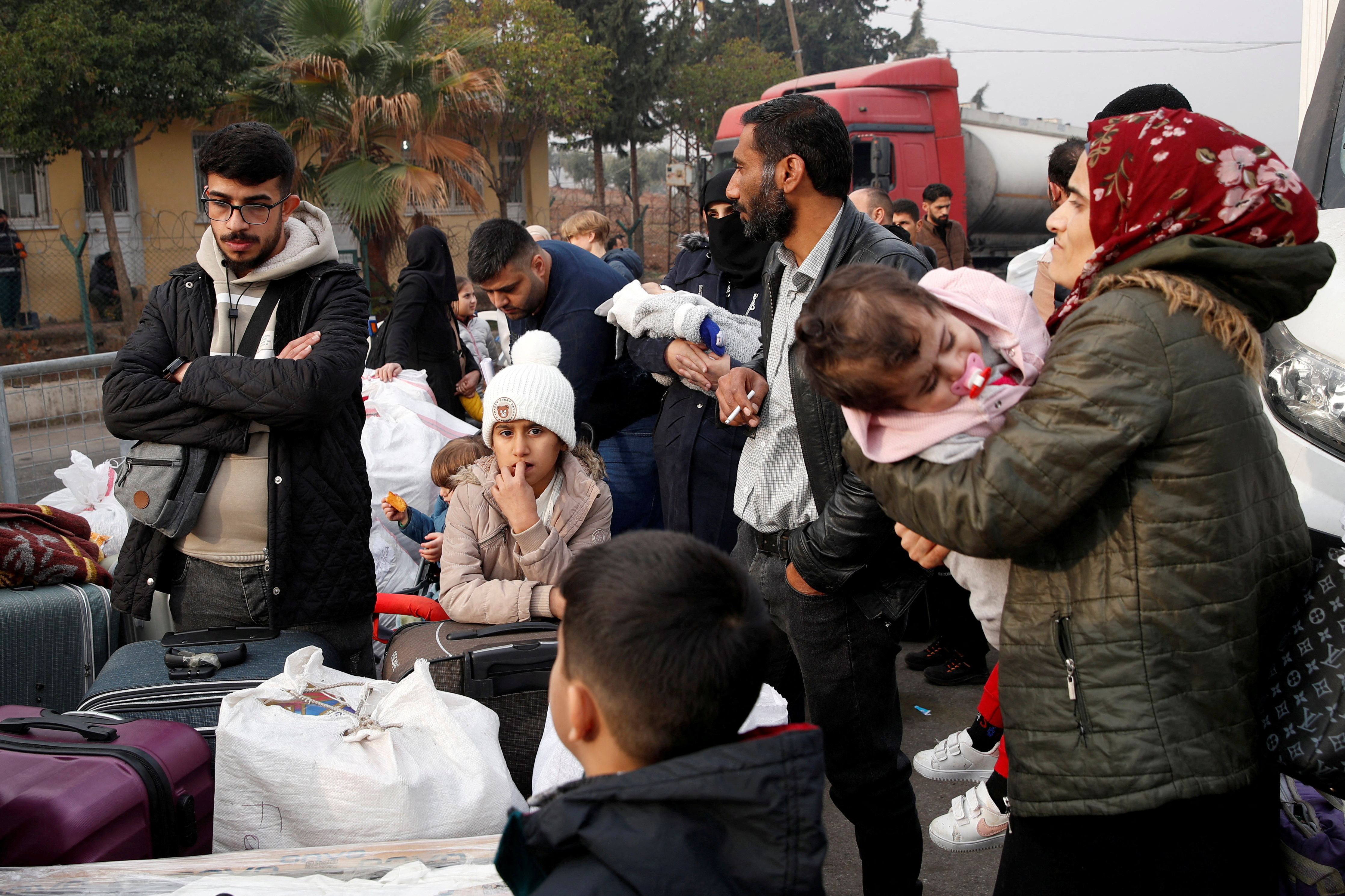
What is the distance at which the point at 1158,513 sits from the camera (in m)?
1.65

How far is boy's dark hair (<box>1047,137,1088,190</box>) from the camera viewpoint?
3.72m

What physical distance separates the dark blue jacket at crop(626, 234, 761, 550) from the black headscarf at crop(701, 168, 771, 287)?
0.14 m

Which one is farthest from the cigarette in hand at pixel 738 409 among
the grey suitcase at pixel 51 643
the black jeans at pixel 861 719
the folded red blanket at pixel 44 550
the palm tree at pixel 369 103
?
the palm tree at pixel 369 103

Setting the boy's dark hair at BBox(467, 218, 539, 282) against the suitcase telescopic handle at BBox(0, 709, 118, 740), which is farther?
the boy's dark hair at BBox(467, 218, 539, 282)

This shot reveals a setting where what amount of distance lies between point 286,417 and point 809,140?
65.2 inches

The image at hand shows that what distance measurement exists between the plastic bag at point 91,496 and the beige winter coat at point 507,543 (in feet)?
8.03

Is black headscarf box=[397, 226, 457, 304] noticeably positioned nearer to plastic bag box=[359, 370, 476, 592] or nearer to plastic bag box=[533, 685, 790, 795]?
plastic bag box=[359, 370, 476, 592]

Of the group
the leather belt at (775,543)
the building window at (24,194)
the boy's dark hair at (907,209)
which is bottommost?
the leather belt at (775,543)

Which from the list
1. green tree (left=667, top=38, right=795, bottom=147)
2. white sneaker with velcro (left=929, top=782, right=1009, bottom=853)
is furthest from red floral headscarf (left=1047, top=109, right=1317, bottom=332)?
green tree (left=667, top=38, right=795, bottom=147)

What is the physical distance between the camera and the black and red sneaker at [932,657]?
4789 millimetres

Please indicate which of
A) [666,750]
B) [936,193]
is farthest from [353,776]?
[936,193]

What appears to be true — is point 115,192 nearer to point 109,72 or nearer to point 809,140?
point 109,72

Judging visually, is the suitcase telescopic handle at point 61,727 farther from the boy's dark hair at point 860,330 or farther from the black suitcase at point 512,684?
the boy's dark hair at point 860,330

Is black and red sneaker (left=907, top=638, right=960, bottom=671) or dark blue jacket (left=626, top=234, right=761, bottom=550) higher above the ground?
dark blue jacket (left=626, top=234, right=761, bottom=550)
